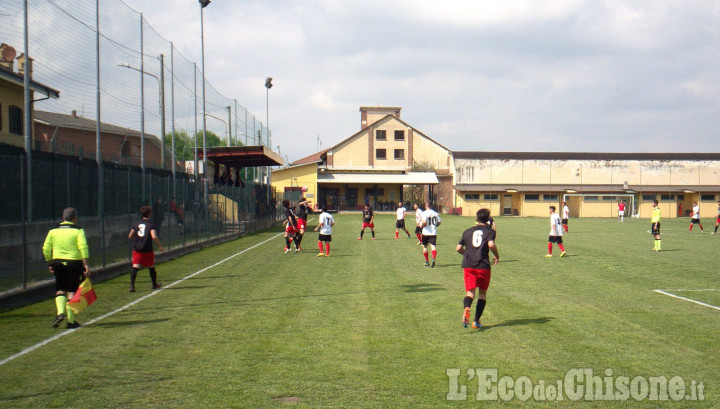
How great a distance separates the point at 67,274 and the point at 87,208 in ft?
21.5

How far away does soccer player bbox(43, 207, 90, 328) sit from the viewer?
26.2 feet

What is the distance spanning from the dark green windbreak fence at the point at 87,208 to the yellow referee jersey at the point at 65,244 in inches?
95.5

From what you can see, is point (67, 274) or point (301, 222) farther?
point (301, 222)

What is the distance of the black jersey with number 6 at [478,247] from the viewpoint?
7746mm

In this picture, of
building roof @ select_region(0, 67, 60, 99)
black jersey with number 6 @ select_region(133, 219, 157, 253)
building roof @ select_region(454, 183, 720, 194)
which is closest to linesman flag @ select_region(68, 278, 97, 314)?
black jersey with number 6 @ select_region(133, 219, 157, 253)

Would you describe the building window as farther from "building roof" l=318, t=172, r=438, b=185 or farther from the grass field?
"building roof" l=318, t=172, r=438, b=185

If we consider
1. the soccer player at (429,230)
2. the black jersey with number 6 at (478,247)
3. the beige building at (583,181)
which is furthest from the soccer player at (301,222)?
the beige building at (583,181)

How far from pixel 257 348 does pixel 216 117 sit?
80.4 feet

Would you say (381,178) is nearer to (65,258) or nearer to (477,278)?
(477,278)

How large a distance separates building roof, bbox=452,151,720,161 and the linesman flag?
58.4 m

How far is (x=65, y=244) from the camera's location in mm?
8031

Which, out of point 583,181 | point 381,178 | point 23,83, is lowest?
point 583,181

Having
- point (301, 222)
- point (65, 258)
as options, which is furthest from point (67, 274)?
point (301, 222)

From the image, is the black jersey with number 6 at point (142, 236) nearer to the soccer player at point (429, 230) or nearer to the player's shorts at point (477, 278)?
the player's shorts at point (477, 278)
